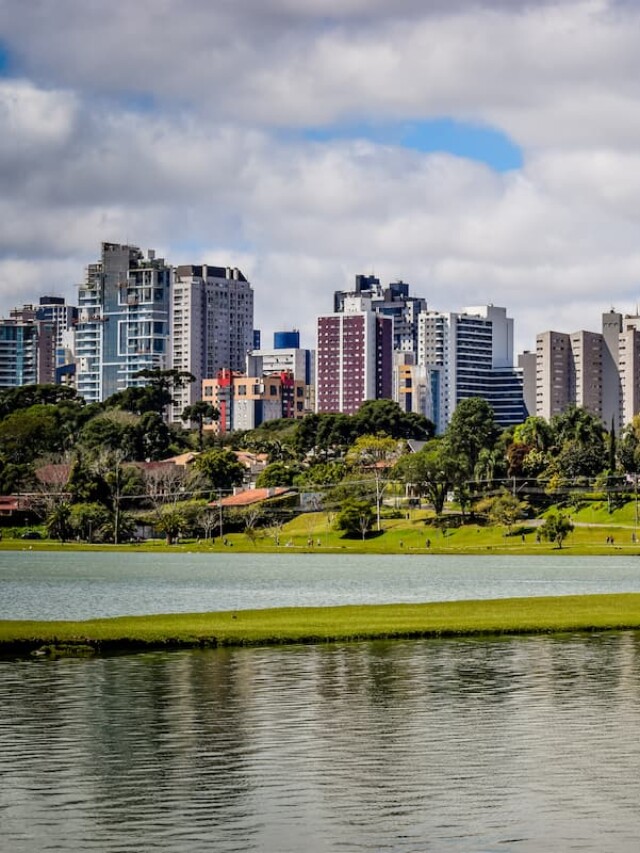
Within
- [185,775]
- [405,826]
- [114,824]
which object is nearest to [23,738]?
[185,775]

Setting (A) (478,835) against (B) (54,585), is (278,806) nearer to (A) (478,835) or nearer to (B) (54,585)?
(A) (478,835)

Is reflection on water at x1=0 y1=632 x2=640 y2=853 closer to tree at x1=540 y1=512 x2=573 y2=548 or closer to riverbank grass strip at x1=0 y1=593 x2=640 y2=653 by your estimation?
riverbank grass strip at x1=0 y1=593 x2=640 y2=653

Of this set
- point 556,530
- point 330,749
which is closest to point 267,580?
point 330,749

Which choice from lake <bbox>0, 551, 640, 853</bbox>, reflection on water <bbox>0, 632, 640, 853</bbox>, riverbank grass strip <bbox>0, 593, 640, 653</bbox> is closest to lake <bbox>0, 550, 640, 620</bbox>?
riverbank grass strip <bbox>0, 593, 640, 653</bbox>

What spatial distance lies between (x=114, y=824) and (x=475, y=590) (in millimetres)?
68783

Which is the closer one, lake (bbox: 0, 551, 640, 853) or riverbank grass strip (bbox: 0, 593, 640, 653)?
lake (bbox: 0, 551, 640, 853)

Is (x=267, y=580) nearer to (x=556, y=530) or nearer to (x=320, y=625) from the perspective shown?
(x=320, y=625)

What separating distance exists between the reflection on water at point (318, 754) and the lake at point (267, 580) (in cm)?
2389

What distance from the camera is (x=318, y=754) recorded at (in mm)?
34406

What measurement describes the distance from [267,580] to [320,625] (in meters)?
47.8

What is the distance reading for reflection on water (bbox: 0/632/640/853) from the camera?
27.5 meters

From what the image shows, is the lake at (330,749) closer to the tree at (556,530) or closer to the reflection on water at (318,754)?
the reflection on water at (318,754)

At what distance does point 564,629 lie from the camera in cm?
6375

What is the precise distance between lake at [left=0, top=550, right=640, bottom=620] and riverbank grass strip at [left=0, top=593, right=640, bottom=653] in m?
7.60
